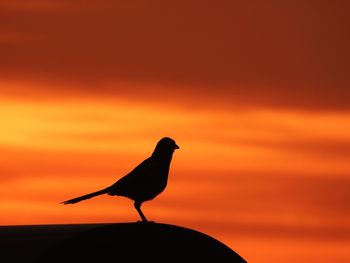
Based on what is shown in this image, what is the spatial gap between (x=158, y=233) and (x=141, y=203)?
59.6 inches

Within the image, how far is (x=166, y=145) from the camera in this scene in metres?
35.2

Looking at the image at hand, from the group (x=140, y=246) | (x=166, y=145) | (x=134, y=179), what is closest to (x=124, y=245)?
(x=140, y=246)

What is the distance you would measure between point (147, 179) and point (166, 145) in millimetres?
748

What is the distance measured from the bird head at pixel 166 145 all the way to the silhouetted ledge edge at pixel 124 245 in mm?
1613

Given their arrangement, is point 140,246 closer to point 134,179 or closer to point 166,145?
point 134,179

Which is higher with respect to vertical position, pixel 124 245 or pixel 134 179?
pixel 134 179

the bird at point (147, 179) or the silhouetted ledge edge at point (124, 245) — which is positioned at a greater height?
the bird at point (147, 179)

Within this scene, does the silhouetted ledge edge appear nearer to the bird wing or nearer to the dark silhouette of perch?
the dark silhouette of perch

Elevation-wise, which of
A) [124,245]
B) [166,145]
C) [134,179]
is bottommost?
[124,245]

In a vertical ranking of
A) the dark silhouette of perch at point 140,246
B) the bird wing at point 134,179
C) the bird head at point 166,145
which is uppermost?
the bird head at point 166,145

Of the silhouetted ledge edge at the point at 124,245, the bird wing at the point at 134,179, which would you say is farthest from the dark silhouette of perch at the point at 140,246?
the bird wing at the point at 134,179

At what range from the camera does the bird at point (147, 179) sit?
3484cm

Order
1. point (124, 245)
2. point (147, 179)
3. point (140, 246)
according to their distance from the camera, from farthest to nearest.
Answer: point (147, 179) < point (140, 246) < point (124, 245)

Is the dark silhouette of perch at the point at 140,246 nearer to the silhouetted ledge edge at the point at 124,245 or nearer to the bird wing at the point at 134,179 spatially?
the silhouetted ledge edge at the point at 124,245
